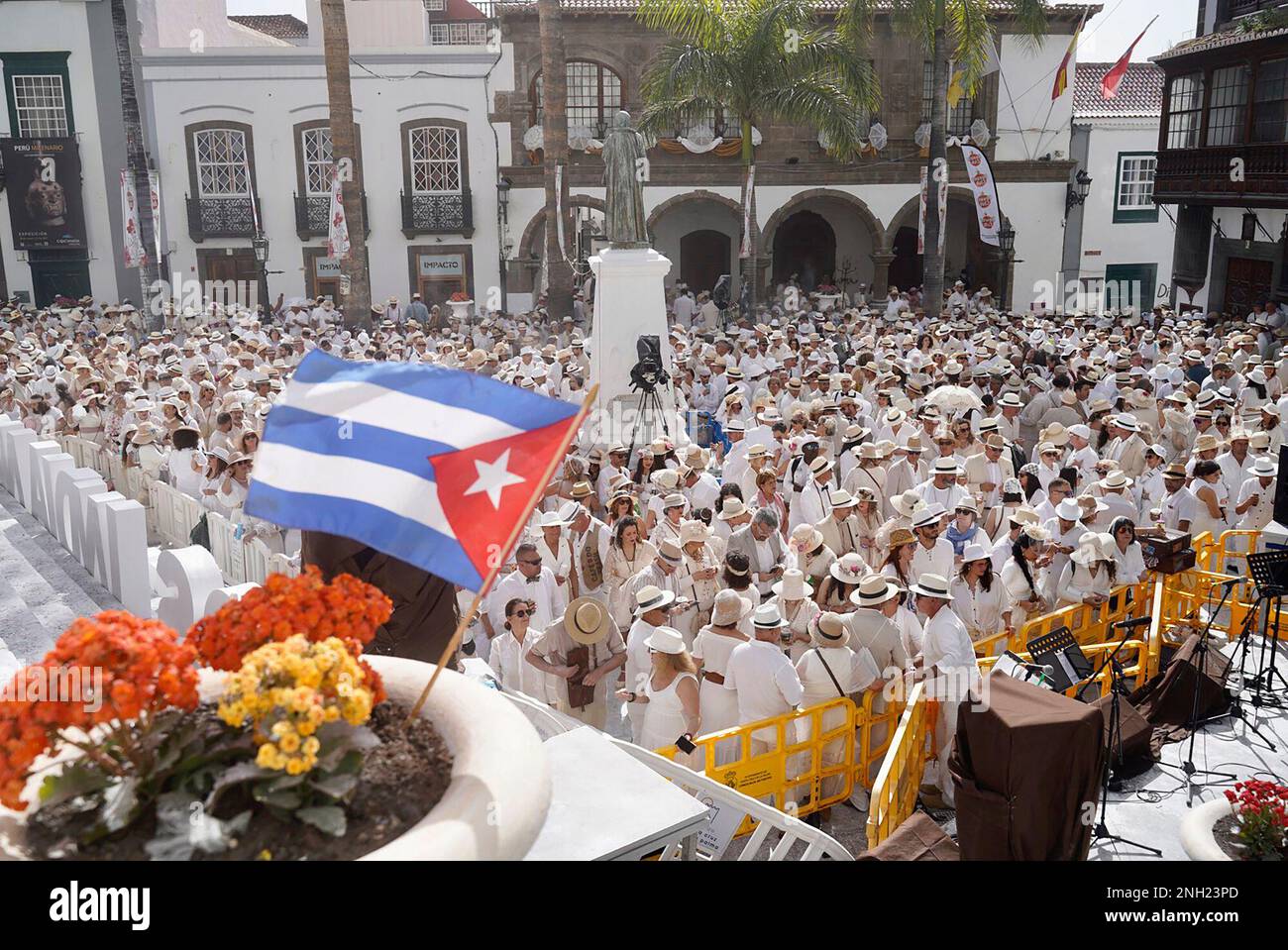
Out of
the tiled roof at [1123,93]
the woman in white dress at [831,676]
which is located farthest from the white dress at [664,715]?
the tiled roof at [1123,93]

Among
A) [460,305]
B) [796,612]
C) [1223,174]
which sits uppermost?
[1223,174]

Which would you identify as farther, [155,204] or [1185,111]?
[1185,111]

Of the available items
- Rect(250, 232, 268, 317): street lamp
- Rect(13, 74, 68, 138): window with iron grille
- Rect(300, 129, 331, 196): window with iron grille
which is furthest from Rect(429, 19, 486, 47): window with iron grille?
Rect(250, 232, 268, 317): street lamp

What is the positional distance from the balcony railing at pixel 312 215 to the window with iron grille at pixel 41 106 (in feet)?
22.8

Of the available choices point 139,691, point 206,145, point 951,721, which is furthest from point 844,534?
point 206,145

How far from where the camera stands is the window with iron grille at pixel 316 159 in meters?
31.6

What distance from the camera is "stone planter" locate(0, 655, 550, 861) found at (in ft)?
8.78

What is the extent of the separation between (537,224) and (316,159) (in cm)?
617

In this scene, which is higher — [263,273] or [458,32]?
[458,32]

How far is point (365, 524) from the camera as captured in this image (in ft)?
12.1

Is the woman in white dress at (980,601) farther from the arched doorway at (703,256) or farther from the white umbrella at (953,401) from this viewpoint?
the arched doorway at (703,256)

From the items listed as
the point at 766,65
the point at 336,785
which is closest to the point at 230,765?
the point at 336,785

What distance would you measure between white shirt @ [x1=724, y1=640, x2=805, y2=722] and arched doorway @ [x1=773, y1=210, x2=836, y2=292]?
2923cm

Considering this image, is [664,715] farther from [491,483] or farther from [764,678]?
[491,483]
